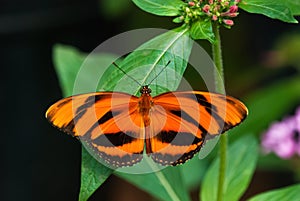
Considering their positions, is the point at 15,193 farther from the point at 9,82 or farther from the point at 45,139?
the point at 9,82

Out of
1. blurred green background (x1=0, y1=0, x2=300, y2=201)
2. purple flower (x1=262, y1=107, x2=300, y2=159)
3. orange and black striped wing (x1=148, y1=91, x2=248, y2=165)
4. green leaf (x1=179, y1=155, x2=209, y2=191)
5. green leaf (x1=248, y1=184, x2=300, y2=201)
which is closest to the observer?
orange and black striped wing (x1=148, y1=91, x2=248, y2=165)

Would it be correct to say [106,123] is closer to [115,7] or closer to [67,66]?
[67,66]

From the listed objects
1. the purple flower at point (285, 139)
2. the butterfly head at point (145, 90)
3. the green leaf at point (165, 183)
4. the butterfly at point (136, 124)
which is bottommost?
the purple flower at point (285, 139)

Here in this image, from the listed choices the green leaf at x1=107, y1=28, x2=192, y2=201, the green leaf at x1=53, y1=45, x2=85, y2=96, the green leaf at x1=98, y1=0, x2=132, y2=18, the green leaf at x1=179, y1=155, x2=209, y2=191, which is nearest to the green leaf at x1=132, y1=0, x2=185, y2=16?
the green leaf at x1=107, y1=28, x2=192, y2=201

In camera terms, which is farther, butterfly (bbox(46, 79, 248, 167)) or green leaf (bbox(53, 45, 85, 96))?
green leaf (bbox(53, 45, 85, 96))

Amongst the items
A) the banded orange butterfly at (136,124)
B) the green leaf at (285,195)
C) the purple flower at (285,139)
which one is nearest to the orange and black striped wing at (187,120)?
the banded orange butterfly at (136,124)

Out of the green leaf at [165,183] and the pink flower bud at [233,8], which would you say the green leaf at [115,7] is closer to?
the green leaf at [165,183]

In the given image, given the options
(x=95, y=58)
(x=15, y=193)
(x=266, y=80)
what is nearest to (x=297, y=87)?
(x=266, y=80)

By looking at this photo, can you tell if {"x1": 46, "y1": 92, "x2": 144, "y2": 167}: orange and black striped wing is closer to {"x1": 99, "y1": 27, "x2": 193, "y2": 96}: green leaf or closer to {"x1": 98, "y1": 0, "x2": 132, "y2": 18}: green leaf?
{"x1": 99, "y1": 27, "x2": 193, "y2": 96}: green leaf
